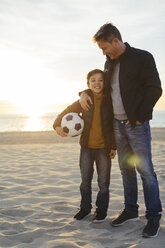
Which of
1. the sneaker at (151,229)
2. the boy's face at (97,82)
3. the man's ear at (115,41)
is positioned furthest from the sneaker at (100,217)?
the man's ear at (115,41)

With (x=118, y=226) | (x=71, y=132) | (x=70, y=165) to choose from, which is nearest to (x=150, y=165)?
(x=118, y=226)

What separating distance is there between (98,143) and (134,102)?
0.84 metres

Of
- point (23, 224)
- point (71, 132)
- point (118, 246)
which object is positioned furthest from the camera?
point (71, 132)

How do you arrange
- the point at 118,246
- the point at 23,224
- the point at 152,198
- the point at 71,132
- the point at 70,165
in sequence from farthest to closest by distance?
the point at 70,165 → the point at 71,132 → the point at 23,224 → the point at 152,198 → the point at 118,246

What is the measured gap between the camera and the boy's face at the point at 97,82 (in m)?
3.71

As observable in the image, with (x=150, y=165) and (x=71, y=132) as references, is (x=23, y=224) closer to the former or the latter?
(x=71, y=132)

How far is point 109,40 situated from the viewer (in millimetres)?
3371

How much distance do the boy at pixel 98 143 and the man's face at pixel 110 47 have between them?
0.33 metres

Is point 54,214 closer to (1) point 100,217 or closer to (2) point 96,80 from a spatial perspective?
(1) point 100,217

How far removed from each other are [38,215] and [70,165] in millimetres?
3520

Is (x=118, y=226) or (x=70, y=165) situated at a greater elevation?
(x=70, y=165)

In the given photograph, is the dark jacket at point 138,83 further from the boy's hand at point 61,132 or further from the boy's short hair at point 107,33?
the boy's hand at point 61,132

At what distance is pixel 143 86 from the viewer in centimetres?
339

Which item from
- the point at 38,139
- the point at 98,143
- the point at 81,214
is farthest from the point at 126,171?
the point at 38,139
